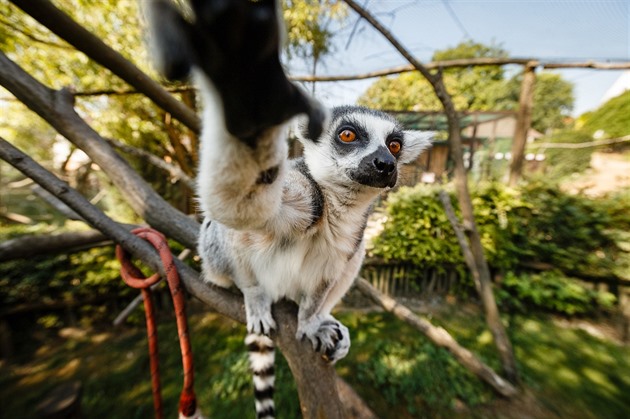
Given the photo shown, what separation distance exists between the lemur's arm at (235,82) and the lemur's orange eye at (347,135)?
3.18ft

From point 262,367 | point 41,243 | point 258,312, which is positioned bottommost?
point 262,367

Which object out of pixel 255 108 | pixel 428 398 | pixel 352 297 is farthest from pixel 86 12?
pixel 428 398

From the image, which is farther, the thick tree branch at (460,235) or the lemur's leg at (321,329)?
the thick tree branch at (460,235)

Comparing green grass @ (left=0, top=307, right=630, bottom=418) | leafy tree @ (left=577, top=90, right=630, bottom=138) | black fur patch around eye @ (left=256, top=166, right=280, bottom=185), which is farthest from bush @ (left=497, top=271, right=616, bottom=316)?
leafy tree @ (left=577, top=90, right=630, bottom=138)

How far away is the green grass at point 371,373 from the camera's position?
3248 millimetres

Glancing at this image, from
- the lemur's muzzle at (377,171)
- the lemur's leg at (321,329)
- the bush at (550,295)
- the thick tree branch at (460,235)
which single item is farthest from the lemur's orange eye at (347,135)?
the bush at (550,295)

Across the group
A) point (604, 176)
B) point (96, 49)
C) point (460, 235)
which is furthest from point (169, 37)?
point (604, 176)

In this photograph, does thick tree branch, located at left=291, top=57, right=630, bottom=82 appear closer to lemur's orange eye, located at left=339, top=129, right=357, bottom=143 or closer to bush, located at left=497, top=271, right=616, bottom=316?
lemur's orange eye, located at left=339, top=129, right=357, bottom=143

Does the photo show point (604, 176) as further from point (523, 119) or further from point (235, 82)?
point (235, 82)

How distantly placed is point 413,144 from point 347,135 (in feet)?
1.76

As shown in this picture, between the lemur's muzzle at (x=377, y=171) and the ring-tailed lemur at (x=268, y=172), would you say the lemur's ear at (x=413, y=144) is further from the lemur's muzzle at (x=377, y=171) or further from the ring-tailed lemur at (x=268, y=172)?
the lemur's muzzle at (x=377, y=171)

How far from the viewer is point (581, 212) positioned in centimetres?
496

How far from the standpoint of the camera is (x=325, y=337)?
1.58 metres

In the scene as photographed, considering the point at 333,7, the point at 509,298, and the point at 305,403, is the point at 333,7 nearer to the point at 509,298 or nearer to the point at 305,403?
the point at 305,403
